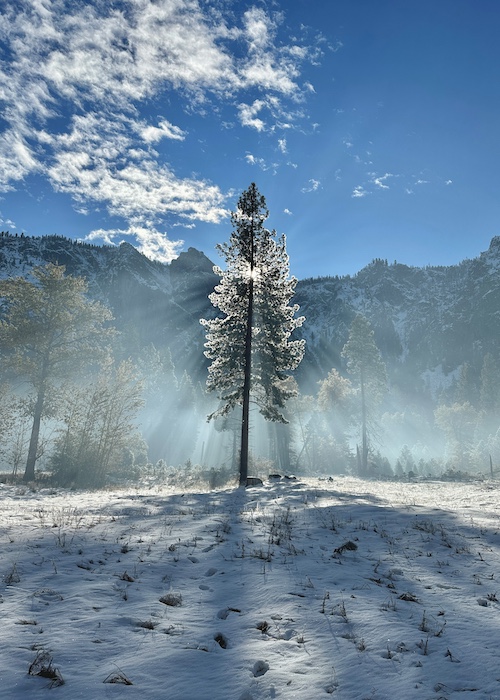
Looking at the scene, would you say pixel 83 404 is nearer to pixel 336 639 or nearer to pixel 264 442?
pixel 336 639

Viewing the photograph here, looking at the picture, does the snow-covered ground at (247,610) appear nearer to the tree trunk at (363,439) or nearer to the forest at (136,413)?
the forest at (136,413)

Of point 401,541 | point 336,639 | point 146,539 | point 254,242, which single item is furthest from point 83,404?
point 336,639

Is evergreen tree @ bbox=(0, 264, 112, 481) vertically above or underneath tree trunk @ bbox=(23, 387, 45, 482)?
above

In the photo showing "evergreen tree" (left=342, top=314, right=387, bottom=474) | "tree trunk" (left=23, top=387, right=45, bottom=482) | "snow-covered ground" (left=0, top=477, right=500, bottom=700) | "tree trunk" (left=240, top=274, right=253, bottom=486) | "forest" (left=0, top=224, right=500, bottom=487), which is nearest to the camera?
"snow-covered ground" (left=0, top=477, right=500, bottom=700)

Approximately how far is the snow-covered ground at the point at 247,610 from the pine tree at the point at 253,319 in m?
12.8

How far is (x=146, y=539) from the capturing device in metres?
7.12

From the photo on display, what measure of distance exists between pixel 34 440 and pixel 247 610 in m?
20.8

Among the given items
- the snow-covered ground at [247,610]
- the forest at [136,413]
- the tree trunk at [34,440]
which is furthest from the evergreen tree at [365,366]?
the snow-covered ground at [247,610]

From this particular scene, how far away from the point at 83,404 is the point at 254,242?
13740 mm

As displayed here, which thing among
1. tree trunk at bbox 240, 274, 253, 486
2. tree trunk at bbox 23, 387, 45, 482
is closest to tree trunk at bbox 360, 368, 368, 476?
tree trunk at bbox 240, 274, 253, 486

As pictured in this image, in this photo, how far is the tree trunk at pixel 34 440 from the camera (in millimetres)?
20594

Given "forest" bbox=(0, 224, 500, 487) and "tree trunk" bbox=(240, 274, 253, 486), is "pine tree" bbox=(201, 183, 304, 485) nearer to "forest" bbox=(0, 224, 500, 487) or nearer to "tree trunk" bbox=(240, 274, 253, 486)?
"tree trunk" bbox=(240, 274, 253, 486)

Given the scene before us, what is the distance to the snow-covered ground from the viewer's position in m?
3.17

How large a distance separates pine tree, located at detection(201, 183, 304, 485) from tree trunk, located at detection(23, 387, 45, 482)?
383 inches
